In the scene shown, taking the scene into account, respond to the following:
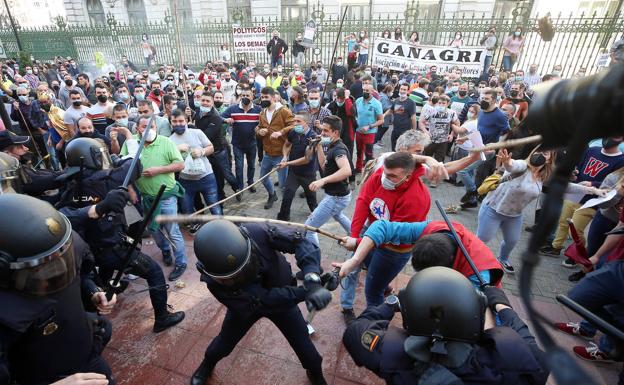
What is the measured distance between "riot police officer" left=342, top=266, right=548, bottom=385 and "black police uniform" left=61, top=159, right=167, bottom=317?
2.49m

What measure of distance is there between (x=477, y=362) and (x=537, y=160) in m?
3.25

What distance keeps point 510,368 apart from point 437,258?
0.74 m

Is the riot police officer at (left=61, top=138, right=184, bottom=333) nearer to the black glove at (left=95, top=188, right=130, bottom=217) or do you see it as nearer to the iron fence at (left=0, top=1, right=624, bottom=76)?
the black glove at (left=95, top=188, right=130, bottom=217)

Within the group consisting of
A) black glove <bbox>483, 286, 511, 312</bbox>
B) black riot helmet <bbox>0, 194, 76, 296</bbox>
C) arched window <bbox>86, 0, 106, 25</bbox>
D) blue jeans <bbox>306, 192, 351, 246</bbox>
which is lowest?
blue jeans <bbox>306, 192, 351, 246</bbox>

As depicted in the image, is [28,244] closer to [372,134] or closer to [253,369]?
[253,369]

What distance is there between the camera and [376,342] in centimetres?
180

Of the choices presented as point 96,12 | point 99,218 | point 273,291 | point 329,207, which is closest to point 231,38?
point 96,12

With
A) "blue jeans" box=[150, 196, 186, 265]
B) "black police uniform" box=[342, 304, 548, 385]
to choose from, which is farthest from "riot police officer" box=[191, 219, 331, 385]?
"blue jeans" box=[150, 196, 186, 265]

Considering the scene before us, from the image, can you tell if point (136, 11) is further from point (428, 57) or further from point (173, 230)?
point (173, 230)

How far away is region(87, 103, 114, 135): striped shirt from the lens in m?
6.61

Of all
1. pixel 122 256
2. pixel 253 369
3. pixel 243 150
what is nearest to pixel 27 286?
pixel 122 256

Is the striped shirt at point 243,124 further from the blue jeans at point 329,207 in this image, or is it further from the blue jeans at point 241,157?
the blue jeans at point 329,207

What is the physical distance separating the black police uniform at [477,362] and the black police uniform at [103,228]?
7.60 feet

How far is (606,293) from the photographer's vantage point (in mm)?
2900
